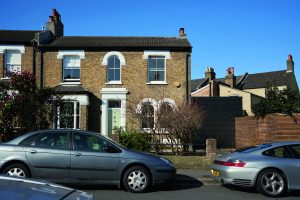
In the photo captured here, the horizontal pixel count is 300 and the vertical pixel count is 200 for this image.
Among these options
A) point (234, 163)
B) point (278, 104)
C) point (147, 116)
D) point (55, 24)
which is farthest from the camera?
point (55, 24)

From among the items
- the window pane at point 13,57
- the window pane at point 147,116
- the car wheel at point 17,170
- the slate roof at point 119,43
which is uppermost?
the slate roof at point 119,43

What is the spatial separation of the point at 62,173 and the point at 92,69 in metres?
13.7

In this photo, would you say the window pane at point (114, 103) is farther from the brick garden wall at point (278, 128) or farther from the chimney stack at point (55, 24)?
the brick garden wall at point (278, 128)

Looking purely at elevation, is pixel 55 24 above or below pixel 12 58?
above

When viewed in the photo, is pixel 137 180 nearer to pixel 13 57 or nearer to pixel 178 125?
pixel 178 125

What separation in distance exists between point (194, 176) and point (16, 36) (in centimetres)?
1594

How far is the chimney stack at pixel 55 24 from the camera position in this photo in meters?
24.6

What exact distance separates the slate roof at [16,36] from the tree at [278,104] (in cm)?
1333

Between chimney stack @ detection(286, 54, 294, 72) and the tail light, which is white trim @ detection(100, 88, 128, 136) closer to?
the tail light

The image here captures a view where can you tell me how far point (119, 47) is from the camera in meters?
22.7

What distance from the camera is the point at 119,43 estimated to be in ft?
76.2

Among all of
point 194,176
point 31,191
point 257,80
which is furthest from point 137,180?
point 257,80

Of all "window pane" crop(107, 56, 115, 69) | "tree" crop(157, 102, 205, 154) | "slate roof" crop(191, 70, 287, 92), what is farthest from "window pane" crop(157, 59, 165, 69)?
"slate roof" crop(191, 70, 287, 92)

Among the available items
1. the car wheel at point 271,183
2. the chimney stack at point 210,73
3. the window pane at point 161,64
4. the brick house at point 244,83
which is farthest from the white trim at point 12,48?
the chimney stack at point 210,73
